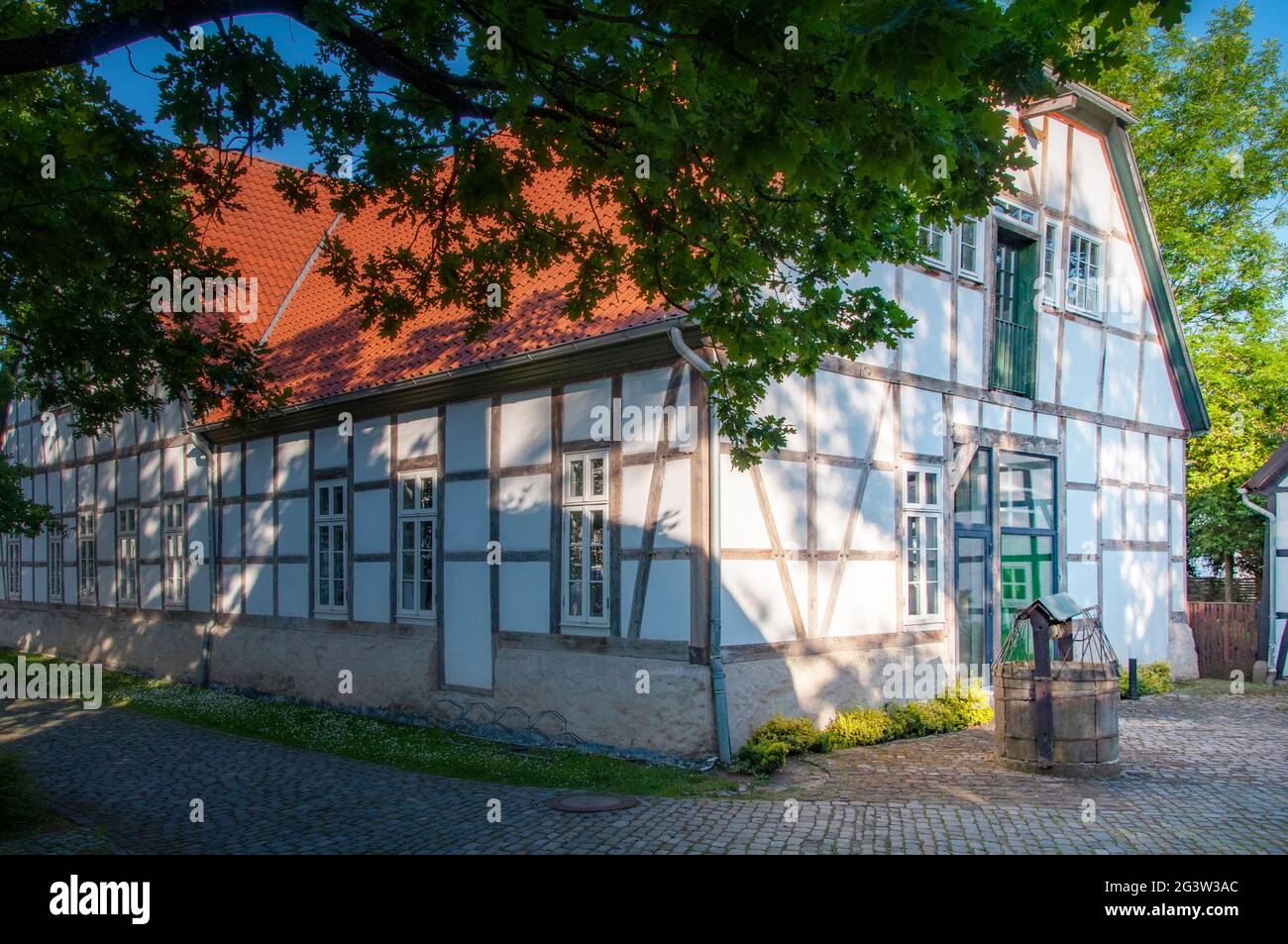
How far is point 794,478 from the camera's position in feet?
37.4

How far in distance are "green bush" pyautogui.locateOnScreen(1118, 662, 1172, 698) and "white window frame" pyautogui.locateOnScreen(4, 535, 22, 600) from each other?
71.1 feet

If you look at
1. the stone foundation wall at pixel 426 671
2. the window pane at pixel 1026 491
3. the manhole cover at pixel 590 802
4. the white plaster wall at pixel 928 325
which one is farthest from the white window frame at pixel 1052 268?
the manhole cover at pixel 590 802

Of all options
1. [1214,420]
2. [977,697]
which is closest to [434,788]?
[977,697]

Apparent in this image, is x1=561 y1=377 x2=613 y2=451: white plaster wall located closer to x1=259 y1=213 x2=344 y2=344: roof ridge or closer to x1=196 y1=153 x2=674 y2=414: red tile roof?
x1=196 y1=153 x2=674 y2=414: red tile roof

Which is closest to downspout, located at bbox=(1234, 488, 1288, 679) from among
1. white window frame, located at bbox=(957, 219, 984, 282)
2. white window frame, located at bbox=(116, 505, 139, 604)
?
white window frame, located at bbox=(957, 219, 984, 282)

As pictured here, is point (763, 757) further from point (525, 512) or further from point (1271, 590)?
point (1271, 590)

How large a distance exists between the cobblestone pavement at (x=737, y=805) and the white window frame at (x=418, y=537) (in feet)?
8.01

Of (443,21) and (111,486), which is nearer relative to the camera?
(443,21)

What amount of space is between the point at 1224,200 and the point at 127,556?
25.1 m

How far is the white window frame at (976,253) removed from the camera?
13.8 metres

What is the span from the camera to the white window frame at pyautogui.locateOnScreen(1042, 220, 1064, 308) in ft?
50.5

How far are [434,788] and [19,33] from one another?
272 inches

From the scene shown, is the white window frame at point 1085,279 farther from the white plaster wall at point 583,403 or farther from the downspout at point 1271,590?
the white plaster wall at point 583,403

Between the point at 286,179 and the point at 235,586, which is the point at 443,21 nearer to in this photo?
the point at 286,179
